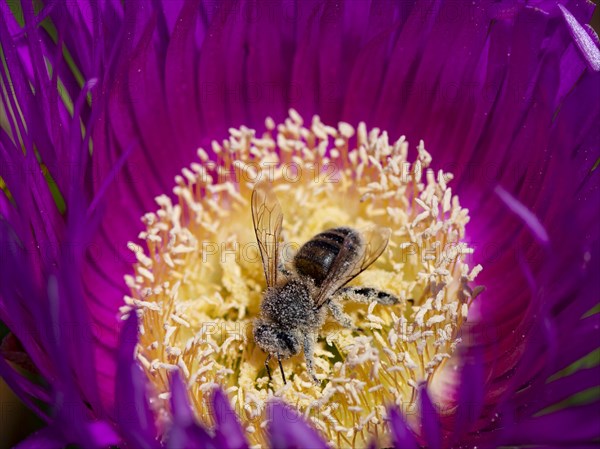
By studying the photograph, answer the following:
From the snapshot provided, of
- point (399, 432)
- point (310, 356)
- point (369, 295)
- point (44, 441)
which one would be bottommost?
point (399, 432)

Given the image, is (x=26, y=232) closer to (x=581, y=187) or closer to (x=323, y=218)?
(x=323, y=218)

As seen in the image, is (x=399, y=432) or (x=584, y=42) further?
(x=584, y=42)

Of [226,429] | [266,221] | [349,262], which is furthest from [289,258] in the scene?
[226,429]

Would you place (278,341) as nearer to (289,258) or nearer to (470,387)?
(289,258)

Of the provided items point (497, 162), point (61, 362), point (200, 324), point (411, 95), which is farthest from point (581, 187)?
point (61, 362)

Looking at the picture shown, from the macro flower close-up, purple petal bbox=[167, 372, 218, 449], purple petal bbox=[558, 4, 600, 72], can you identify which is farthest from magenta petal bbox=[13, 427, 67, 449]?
purple petal bbox=[558, 4, 600, 72]

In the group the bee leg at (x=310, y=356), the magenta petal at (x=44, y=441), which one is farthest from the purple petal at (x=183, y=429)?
the bee leg at (x=310, y=356)

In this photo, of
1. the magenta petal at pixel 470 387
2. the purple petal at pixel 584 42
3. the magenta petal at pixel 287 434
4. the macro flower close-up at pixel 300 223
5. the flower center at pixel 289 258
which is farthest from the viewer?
the flower center at pixel 289 258

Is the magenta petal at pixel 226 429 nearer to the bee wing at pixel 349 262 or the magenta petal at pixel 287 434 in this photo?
the magenta petal at pixel 287 434
